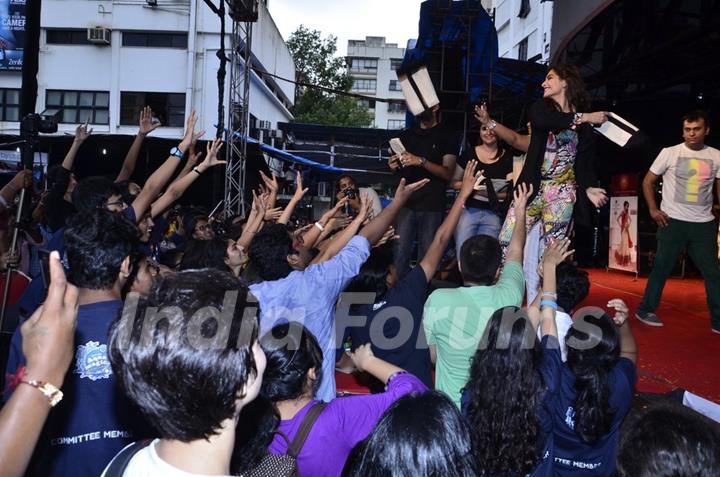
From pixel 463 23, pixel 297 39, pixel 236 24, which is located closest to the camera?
pixel 463 23

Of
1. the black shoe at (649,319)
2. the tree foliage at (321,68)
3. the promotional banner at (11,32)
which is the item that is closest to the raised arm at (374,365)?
the black shoe at (649,319)

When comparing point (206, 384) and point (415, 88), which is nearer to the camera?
point (206, 384)

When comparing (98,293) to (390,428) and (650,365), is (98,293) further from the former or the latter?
(650,365)

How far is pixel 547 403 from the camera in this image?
2182 millimetres

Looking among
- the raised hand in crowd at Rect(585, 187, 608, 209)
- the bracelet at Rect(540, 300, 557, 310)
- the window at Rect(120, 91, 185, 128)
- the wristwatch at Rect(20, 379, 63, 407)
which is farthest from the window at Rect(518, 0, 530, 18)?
the wristwatch at Rect(20, 379, 63, 407)

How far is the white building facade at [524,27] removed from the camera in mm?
21356

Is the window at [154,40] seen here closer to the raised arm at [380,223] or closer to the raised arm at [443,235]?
the raised arm at [443,235]

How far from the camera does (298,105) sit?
37.5 m

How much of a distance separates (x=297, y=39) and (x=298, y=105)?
6798 millimetres

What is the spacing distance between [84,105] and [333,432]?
935 inches

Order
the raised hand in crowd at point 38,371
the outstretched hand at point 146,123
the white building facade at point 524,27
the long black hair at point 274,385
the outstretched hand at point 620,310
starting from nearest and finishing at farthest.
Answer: the raised hand in crowd at point 38,371 < the long black hair at point 274,385 < the outstretched hand at point 620,310 < the outstretched hand at point 146,123 < the white building facade at point 524,27

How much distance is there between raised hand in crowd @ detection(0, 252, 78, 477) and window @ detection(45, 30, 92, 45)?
80.6 feet

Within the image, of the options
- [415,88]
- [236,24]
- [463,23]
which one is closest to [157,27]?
[236,24]

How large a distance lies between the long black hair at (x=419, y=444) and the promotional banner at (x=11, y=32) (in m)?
22.0
